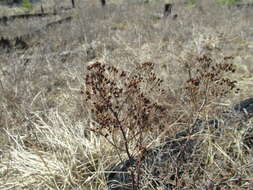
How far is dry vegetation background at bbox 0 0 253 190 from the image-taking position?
2059 millimetres

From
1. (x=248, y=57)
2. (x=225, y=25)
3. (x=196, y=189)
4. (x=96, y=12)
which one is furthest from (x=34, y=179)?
(x=96, y=12)

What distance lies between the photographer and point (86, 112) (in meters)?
3.30

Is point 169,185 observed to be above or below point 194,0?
below

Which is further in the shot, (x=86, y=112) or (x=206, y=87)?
(x=86, y=112)

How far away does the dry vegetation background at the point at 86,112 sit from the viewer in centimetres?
206

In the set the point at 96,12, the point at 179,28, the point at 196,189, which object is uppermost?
the point at 96,12

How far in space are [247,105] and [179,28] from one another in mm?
5767

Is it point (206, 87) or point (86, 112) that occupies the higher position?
point (206, 87)

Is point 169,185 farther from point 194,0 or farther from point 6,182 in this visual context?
point 194,0

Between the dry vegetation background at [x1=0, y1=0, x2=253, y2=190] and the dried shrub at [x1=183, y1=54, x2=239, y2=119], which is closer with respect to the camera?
the dry vegetation background at [x1=0, y1=0, x2=253, y2=190]

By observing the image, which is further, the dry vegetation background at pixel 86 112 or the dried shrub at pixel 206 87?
the dried shrub at pixel 206 87

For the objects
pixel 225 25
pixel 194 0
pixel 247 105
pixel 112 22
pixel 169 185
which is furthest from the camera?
pixel 194 0

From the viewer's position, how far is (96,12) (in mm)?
13188

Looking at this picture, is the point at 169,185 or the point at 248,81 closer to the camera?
the point at 169,185
